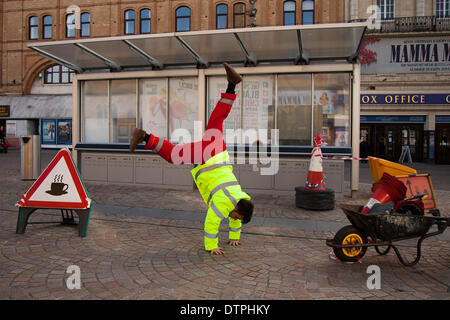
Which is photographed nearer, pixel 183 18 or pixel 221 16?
pixel 221 16

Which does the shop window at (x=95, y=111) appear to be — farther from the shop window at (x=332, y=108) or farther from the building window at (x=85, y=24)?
the building window at (x=85, y=24)

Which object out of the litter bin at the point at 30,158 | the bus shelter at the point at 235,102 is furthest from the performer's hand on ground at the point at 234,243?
the litter bin at the point at 30,158

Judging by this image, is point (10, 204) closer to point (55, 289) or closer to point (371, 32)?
point (55, 289)

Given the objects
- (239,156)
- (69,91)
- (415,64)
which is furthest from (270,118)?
(69,91)

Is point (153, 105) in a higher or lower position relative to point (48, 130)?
lower

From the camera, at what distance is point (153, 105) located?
10539mm

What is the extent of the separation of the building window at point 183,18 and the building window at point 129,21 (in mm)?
3573

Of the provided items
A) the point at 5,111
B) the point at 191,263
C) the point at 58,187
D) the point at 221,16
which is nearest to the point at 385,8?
the point at 221,16

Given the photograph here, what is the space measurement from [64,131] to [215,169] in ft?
91.5

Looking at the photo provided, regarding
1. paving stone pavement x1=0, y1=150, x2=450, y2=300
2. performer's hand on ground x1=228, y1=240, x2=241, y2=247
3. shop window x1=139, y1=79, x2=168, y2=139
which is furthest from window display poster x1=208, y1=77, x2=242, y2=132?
performer's hand on ground x1=228, y1=240, x2=241, y2=247

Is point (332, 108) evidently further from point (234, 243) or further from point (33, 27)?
point (33, 27)

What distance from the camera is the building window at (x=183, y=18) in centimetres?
2577
